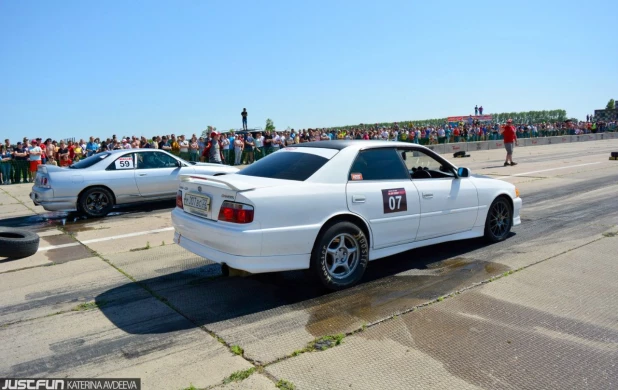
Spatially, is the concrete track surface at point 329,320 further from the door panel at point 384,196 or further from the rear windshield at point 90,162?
the rear windshield at point 90,162

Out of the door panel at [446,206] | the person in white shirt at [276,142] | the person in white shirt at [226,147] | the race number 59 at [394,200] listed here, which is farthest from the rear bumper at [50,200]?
the person in white shirt at [276,142]

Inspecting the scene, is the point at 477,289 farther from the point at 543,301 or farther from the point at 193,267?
the point at 193,267

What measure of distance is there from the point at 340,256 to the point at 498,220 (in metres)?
2.98

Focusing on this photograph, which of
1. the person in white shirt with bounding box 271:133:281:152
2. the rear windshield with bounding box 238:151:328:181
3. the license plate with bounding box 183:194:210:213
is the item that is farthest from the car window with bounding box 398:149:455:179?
the person in white shirt with bounding box 271:133:281:152

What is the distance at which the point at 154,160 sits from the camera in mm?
11125

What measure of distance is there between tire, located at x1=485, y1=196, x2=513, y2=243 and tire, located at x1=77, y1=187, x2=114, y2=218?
7739 mm

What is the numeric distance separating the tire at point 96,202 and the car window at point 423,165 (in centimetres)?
712

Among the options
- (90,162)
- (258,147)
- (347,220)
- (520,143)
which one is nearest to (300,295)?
(347,220)

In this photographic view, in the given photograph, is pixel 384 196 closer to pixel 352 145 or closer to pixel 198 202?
pixel 352 145

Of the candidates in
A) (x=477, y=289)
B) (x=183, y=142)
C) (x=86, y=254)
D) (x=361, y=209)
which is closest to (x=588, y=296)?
(x=477, y=289)

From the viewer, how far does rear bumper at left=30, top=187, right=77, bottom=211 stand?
9742mm

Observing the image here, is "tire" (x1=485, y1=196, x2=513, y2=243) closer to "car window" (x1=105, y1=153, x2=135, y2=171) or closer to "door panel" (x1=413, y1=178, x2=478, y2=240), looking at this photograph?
"door panel" (x1=413, y1=178, x2=478, y2=240)

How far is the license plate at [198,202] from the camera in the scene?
193 inches

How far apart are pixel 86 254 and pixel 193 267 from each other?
195 cm
